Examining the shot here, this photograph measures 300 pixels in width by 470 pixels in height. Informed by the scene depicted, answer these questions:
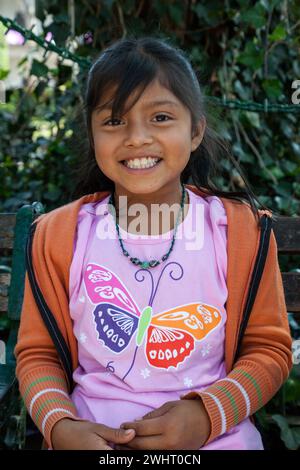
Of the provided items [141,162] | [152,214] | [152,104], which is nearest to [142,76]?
[152,104]

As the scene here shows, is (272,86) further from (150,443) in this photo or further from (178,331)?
(150,443)

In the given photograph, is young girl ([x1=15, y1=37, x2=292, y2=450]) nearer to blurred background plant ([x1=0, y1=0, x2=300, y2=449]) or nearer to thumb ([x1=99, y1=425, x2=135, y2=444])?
thumb ([x1=99, y1=425, x2=135, y2=444])

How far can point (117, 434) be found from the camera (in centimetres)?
152

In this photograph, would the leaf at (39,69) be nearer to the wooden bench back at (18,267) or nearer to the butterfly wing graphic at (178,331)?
the wooden bench back at (18,267)

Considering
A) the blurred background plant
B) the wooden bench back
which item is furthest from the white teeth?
the blurred background plant

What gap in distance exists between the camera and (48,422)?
1596 millimetres

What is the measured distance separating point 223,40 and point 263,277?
1763 mm

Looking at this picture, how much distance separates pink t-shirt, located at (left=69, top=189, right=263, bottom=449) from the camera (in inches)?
65.1

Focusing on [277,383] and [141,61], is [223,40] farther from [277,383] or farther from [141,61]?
[277,383]

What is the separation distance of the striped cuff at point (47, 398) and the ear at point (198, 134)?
0.68 meters

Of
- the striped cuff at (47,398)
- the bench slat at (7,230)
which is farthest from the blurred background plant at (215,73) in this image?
the striped cuff at (47,398)
